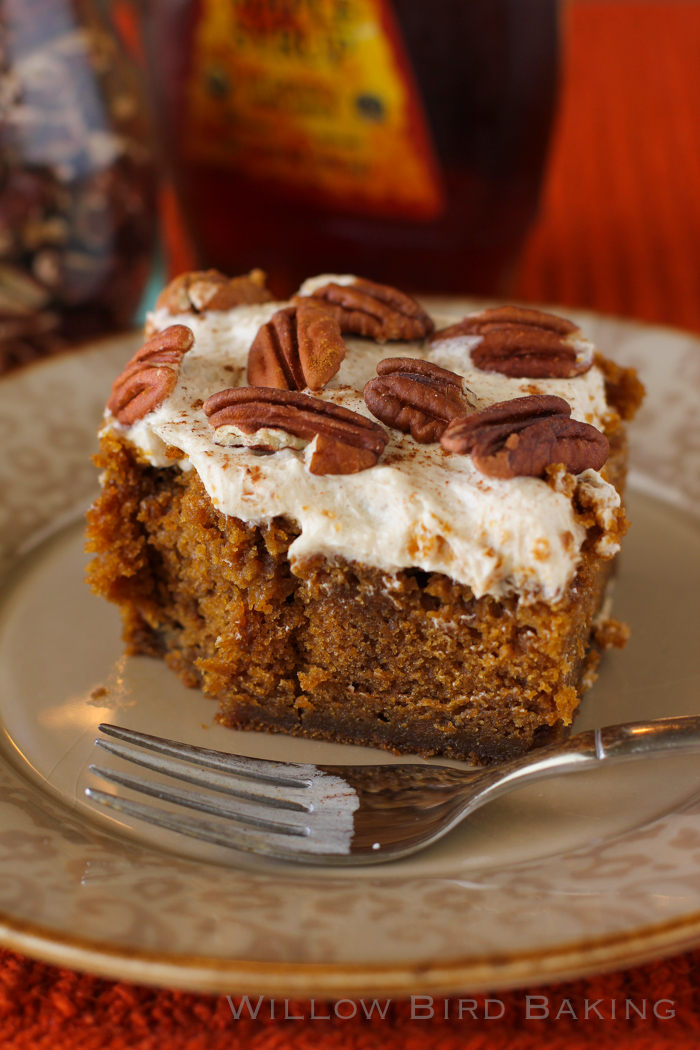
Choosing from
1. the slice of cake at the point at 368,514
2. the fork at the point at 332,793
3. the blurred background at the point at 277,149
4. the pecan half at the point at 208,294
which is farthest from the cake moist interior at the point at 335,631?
the blurred background at the point at 277,149

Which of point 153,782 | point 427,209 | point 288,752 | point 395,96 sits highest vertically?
point 395,96

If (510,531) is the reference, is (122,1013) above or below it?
below

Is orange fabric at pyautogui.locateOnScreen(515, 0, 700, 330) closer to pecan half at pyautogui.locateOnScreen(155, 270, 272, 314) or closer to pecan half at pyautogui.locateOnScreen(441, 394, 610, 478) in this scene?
pecan half at pyautogui.locateOnScreen(155, 270, 272, 314)

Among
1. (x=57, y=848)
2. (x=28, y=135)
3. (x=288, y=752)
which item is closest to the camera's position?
(x=57, y=848)

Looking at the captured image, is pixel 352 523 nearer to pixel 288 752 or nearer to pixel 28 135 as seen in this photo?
pixel 288 752

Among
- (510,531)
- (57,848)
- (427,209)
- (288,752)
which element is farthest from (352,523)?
(427,209)

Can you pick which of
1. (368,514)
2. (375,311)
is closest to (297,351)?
(375,311)

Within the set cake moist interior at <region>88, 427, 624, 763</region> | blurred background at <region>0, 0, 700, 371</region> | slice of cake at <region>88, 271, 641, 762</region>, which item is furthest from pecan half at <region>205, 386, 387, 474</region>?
blurred background at <region>0, 0, 700, 371</region>
